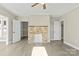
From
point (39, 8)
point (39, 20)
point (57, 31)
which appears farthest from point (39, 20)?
point (39, 8)

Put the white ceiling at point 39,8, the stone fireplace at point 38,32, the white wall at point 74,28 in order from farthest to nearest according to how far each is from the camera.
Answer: the stone fireplace at point 38,32, the white wall at point 74,28, the white ceiling at point 39,8

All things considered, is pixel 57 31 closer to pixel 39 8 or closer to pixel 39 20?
pixel 39 20

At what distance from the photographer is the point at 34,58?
219 cm

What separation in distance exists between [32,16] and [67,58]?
8793 millimetres

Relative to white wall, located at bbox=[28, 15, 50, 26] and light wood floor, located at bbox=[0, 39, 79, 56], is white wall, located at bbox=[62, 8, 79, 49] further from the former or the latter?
white wall, located at bbox=[28, 15, 50, 26]

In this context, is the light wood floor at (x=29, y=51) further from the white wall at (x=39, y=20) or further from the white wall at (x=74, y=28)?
the white wall at (x=39, y=20)

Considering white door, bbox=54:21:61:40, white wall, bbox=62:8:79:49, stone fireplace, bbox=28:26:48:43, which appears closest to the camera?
white wall, bbox=62:8:79:49

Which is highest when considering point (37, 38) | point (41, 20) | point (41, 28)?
point (41, 20)

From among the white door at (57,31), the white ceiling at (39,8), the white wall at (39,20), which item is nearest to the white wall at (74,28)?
the white ceiling at (39,8)

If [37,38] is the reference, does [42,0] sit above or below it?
above

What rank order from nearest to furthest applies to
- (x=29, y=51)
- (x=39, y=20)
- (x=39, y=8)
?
1. (x=29, y=51)
2. (x=39, y=8)
3. (x=39, y=20)

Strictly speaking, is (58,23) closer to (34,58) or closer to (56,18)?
(56,18)

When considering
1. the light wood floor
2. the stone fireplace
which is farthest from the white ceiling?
the stone fireplace

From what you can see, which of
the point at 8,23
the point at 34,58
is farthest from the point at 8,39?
the point at 34,58
